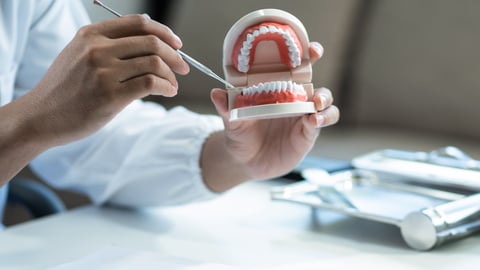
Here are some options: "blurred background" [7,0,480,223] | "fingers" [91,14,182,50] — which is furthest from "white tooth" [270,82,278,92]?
"blurred background" [7,0,480,223]

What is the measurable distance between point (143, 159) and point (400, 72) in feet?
2.10

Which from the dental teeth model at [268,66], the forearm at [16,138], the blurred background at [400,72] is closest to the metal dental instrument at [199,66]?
the dental teeth model at [268,66]

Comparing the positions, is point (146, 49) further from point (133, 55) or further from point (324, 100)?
point (324, 100)

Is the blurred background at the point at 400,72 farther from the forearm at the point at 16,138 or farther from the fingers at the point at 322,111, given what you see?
the forearm at the point at 16,138

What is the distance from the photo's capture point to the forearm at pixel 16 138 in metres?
0.62

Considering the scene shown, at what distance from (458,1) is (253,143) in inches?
26.3

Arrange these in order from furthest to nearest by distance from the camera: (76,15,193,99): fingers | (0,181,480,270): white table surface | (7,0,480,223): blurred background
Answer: (7,0,480,223): blurred background, (0,181,480,270): white table surface, (76,15,193,99): fingers

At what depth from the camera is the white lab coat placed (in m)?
0.86

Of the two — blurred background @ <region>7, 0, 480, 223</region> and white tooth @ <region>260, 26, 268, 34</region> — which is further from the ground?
white tooth @ <region>260, 26, 268, 34</region>

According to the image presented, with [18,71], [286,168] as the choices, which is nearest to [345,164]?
[286,168]

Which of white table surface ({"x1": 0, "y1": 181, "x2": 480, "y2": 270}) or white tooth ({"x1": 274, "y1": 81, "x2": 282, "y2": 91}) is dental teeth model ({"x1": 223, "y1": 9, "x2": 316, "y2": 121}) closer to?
white tooth ({"x1": 274, "y1": 81, "x2": 282, "y2": 91})

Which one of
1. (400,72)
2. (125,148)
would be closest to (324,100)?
(125,148)

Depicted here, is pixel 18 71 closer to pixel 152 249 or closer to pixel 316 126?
pixel 152 249

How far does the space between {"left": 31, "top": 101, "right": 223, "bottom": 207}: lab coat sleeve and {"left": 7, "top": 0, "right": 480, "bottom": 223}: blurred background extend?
0.30 m
